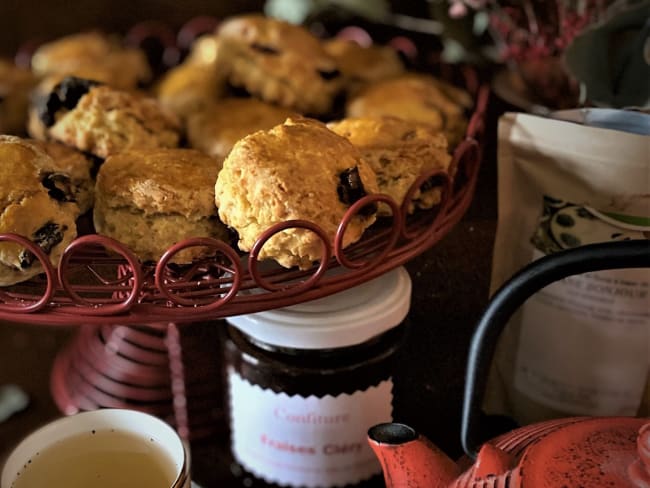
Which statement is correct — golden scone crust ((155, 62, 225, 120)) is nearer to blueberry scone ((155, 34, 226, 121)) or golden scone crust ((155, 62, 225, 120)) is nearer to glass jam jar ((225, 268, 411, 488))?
blueberry scone ((155, 34, 226, 121))

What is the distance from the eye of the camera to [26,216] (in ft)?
1.55

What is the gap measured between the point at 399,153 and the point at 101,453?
12.3 inches

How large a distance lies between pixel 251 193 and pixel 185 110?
290mm

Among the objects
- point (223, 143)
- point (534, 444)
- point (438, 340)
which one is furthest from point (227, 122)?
point (534, 444)

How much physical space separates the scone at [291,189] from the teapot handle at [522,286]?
11cm

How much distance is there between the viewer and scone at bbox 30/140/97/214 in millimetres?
511

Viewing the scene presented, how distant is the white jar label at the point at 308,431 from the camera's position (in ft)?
1.92

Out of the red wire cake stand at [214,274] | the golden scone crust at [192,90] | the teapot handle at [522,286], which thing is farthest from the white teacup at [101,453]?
the golden scone crust at [192,90]

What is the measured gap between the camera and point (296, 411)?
1.91 ft

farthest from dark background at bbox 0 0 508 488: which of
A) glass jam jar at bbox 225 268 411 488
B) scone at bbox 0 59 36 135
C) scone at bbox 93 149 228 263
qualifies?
scone at bbox 0 59 36 135

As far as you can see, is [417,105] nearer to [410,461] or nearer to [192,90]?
[192,90]

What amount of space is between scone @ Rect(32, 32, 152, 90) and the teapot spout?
1.59ft

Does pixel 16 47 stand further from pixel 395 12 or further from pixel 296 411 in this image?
pixel 296 411

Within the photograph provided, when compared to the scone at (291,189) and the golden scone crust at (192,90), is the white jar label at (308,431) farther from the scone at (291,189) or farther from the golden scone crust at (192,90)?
the golden scone crust at (192,90)
